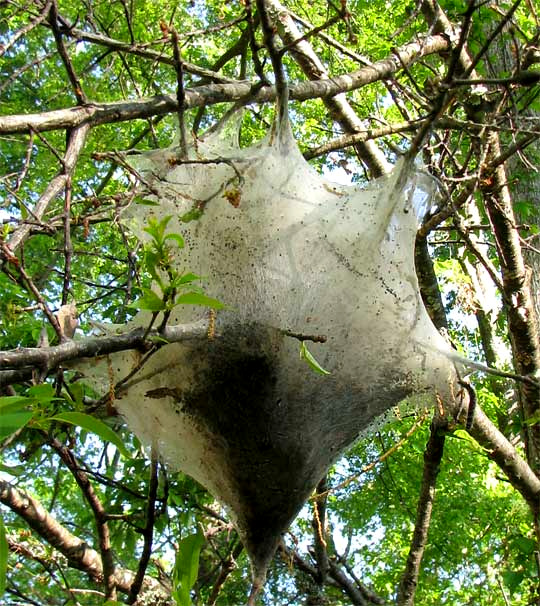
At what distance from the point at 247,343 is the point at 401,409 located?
100 cm

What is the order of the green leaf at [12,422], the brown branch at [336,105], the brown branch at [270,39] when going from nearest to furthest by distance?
the green leaf at [12,422], the brown branch at [270,39], the brown branch at [336,105]

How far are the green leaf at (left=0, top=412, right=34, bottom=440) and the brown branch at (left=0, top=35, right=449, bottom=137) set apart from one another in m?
1.11

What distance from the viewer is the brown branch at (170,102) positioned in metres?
1.99

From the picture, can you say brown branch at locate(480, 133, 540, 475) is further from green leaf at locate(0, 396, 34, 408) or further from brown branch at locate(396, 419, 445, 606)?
green leaf at locate(0, 396, 34, 408)

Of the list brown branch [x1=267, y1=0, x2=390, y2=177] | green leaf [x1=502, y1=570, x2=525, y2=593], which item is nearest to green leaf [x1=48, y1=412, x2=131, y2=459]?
green leaf [x1=502, y1=570, x2=525, y2=593]

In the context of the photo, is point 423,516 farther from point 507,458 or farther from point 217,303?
point 217,303

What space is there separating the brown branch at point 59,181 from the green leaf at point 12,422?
72 centimetres

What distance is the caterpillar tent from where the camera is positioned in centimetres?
234

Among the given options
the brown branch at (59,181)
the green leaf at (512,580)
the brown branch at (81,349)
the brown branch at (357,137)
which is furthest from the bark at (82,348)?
the green leaf at (512,580)

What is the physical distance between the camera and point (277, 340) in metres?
2.34

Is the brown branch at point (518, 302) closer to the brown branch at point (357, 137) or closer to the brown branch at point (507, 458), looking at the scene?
the brown branch at point (507, 458)

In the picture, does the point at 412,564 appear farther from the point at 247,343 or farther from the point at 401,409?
the point at 247,343

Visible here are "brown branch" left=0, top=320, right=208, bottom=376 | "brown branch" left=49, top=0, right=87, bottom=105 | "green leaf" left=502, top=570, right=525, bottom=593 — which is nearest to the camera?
"brown branch" left=0, top=320, right=208, bottom=376

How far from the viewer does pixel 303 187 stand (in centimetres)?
276
